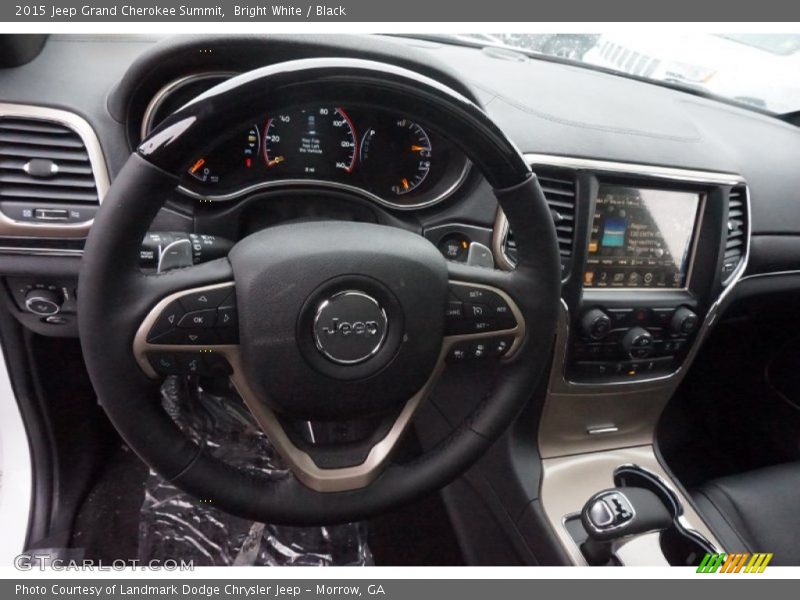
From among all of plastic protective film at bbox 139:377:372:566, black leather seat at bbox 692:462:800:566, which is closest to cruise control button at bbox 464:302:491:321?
plastic protective film at bbox 139:377:372:566

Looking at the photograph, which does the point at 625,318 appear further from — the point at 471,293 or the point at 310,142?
the point at 310,142

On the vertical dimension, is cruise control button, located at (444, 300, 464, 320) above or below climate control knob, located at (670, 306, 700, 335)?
above

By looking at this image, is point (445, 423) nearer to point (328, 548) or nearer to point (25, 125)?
point (328, 548)

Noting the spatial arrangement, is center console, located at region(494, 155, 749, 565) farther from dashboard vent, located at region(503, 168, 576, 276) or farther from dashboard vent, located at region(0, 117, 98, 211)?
dashboard vent, located at region(0, 117, 98, 211)

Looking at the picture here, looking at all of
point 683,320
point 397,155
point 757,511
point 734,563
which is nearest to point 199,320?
point 397,155

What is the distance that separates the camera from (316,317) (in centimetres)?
80

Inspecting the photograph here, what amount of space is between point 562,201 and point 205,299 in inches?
28.2

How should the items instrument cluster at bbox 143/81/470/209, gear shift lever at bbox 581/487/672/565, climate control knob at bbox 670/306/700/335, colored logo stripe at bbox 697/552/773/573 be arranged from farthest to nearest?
climate control knob at bbox 670/306/700/335
colored logo stripe at bbox 697/552/773/573
gear shift lever at bbox 581/487/672/565
instrument cluster at bbox 143/81/470/209

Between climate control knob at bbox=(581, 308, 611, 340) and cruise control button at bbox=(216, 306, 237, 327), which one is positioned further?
climate control knob at bbox=(581, 308, 611, 340)

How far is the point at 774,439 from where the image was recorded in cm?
192

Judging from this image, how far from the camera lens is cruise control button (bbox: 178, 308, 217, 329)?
0.76 m

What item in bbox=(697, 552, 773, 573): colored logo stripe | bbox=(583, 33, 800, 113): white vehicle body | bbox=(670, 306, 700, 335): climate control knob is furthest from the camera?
bbox=(583, 33, 800, 113): white vehicle body

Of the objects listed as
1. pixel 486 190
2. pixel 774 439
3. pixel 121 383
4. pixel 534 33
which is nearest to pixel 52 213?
pixel 121 383

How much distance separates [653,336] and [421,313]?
0.73 meters
